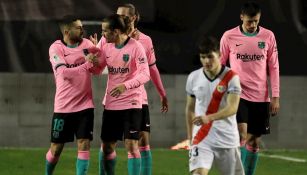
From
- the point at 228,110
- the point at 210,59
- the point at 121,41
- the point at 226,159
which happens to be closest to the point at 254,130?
the point at 121,41

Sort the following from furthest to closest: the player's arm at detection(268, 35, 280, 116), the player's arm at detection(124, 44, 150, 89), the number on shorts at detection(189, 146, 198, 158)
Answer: the player's arm at detection(268, 35, 280, 116)
the player's arm at detection(124, 44, 150, 89)
the number on shorts at detection(189, 146, 198, 158)

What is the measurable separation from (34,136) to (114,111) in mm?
5982

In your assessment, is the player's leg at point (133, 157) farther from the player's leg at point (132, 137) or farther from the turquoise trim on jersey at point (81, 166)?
the turquoise trim on jersey at point (81, 166)

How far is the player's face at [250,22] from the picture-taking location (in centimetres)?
1065

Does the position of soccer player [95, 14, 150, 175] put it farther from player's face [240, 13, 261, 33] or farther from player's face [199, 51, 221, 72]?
player's face [199, 51, 221, 72]

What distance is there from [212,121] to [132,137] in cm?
196

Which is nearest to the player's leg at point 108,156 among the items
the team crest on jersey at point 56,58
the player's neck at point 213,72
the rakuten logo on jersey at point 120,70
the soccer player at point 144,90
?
the soccer player at point 144,90

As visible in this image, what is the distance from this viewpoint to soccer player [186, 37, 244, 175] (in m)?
8.28

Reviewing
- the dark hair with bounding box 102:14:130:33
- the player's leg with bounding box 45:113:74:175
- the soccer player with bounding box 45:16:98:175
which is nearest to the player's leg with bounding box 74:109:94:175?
the soccer player with bounding box 45:16:98:175

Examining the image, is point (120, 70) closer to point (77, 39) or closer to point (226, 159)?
point (77, 39)

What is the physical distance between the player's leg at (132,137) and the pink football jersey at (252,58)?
1.37 meters

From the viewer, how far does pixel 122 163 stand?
13500mm

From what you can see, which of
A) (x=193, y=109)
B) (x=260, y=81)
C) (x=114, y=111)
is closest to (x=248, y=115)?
(x=260, y=81)

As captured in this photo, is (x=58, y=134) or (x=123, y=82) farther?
(x=58, y=134)
